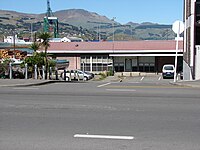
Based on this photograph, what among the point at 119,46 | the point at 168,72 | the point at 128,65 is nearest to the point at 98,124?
the point at 168,72

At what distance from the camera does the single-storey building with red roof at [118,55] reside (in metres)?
66.6

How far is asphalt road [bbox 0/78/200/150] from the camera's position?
7.90 m

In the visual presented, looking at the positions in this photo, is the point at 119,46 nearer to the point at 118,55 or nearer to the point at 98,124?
the point at 118,55

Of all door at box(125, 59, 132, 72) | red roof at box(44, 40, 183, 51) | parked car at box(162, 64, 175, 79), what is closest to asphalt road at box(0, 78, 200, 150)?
parked car at box(162, 64, 175, 79)

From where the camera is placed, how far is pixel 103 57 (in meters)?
70.1

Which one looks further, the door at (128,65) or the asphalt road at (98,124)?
the door at (128,65)

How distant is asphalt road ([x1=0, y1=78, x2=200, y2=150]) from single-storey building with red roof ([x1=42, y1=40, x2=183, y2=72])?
52.1m

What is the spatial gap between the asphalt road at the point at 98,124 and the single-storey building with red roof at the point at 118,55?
52.1 metres

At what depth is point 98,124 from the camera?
987 cm

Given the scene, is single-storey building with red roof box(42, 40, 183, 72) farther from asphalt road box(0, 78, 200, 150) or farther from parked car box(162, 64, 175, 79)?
asphalt road box(0, 78, 200, 150)

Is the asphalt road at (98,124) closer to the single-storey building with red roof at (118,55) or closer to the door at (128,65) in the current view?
the single-storey building with red roof at (118,55)

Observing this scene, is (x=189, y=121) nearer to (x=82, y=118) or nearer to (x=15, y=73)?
(x=82, y=118)

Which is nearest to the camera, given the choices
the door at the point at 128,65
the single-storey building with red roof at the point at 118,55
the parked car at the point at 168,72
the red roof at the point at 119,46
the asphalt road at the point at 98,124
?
the asphalt road at the point at 98,124

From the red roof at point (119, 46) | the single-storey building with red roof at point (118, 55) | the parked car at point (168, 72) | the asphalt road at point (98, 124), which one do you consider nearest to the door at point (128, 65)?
the single-storey building with red roof at point (118, 55)
